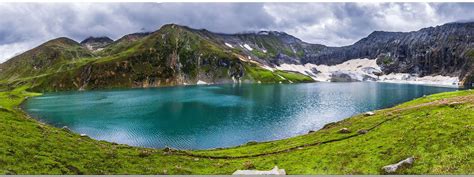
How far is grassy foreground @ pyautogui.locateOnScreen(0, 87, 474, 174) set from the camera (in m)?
36.9

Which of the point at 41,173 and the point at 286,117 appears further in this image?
the point at 286,117

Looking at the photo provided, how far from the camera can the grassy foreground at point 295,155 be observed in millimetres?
36875

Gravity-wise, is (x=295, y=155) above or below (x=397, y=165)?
below

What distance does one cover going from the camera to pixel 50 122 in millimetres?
117875

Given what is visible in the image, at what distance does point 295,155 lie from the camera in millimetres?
51562

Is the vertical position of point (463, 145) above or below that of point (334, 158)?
above

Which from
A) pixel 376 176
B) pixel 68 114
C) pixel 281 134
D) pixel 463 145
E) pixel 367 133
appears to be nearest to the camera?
pixel 376 176

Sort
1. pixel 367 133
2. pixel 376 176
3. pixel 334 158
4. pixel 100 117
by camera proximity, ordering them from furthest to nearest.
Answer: pixel 100 117 → pixel 367 133 → pixel 334 158 → pixel 376 176

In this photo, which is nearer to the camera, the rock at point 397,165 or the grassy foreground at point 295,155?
the rock at point 397,165

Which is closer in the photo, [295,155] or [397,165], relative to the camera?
[397,165]

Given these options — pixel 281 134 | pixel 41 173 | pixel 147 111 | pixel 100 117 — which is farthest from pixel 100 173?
pixel 147 111

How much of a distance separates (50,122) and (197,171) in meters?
90.3

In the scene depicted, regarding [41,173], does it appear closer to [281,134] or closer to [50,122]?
[281,134]

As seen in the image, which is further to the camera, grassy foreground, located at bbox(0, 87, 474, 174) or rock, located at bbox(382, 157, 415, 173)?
grassy foreground, located at bbox(0, 87, 474, 174)
